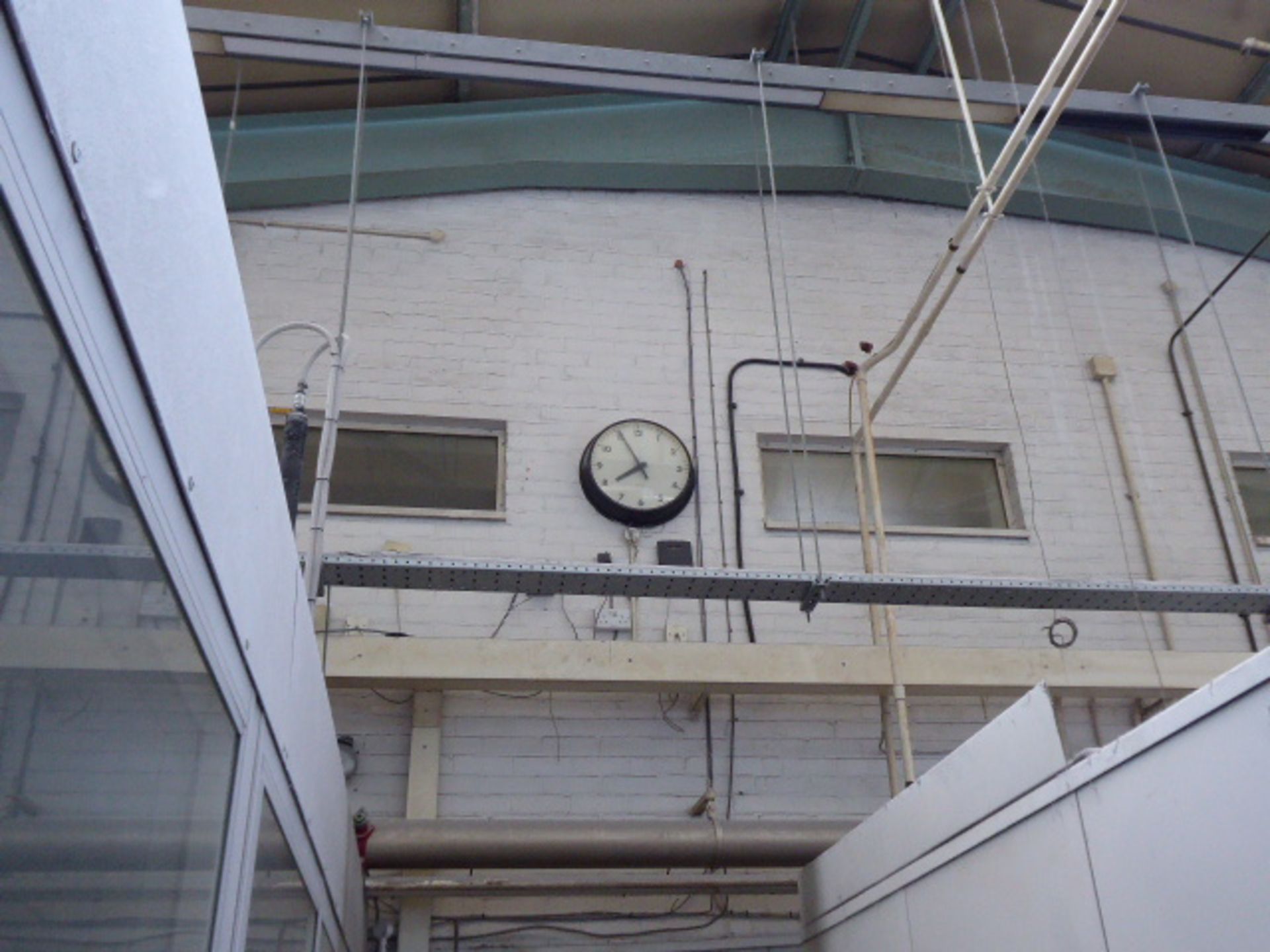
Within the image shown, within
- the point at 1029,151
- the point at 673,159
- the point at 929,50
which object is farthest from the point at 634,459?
the point at 929,50

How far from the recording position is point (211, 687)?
51.3 inches

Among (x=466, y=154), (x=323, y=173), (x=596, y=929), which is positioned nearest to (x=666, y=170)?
(x=466, y=154)

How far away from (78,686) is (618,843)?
3.41m

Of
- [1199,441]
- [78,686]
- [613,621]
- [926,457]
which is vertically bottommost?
[78,686]

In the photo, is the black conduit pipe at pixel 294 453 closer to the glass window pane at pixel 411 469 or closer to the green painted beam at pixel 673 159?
the glass window pane at pixel 411 469

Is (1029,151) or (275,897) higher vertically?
(1029,151)

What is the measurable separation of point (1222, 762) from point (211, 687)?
1288 millimetres

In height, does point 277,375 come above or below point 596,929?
above

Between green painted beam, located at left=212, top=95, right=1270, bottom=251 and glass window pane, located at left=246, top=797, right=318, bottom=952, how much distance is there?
4.13m

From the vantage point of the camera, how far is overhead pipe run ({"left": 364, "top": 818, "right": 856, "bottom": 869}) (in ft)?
13.1

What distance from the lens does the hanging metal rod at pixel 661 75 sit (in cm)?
408

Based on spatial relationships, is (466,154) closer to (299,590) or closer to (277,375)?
(277,375)

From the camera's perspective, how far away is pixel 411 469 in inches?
202

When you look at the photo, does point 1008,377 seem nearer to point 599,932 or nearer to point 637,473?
point 637,473
